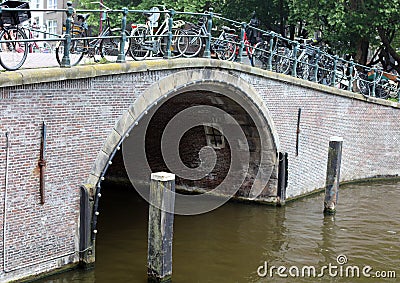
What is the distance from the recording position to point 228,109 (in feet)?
46.9

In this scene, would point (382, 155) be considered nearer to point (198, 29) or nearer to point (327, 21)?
point (327, 21)

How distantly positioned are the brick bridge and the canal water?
26.3 inches

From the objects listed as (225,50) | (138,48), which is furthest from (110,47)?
(225,50)

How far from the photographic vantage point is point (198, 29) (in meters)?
12.1

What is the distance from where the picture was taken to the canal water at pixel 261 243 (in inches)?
399

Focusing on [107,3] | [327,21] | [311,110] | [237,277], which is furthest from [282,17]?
[237,277]

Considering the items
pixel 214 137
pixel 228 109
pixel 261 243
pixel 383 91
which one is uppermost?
pixel 383 91

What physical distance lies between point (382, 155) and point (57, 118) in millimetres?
12154

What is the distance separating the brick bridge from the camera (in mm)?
8258

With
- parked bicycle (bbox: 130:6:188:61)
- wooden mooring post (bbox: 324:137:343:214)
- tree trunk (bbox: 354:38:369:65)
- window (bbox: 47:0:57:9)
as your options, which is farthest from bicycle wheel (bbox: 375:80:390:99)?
window (bbox: 47:0:57:9)

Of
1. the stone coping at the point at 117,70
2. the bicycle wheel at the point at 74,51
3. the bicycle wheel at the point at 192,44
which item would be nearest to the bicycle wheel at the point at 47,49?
the bicycle wheel at the point at 74,51

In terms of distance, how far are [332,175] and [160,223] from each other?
19.7ft

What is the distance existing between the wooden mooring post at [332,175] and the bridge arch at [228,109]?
1.30 metres

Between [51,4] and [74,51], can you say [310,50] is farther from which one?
[51,4]
